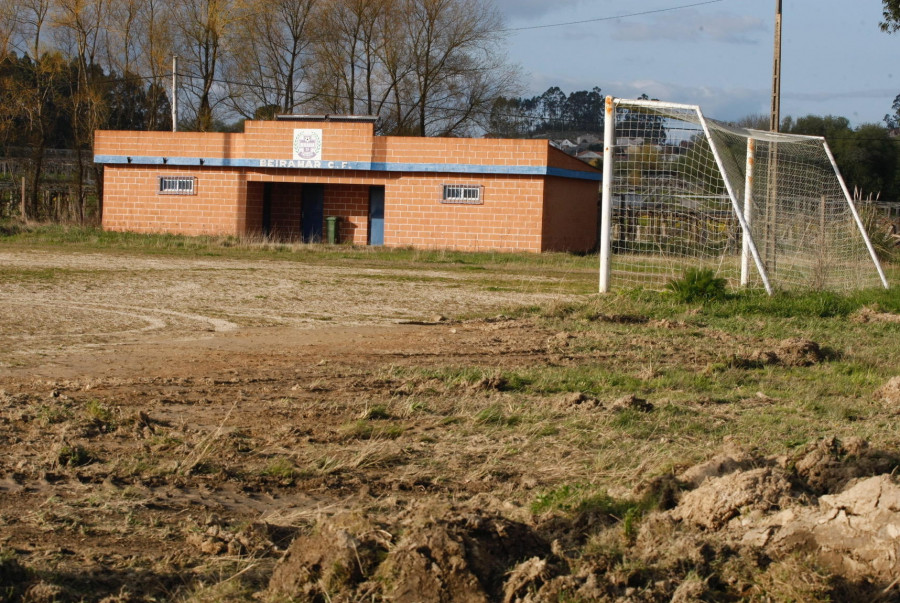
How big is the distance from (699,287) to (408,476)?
367 inches

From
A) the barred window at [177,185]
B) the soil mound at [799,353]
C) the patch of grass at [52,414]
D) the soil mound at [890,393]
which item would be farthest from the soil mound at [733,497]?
the barred window at [177,185]

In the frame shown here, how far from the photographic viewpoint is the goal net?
50.9 ft

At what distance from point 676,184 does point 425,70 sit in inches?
1135

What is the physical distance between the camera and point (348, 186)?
3231 centimetres

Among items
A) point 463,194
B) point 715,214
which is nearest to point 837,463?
point 715,214

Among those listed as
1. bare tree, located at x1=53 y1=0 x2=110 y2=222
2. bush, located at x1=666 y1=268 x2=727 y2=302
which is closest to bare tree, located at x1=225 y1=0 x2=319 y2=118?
bare tree, located at x1=53 y1=0 x2=110 y2=222

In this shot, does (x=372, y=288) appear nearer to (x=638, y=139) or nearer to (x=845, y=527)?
(x=638, y=139)

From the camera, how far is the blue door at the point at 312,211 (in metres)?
33.0

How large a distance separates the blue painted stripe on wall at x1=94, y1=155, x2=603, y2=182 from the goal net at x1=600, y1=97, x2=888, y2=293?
34.8 feet

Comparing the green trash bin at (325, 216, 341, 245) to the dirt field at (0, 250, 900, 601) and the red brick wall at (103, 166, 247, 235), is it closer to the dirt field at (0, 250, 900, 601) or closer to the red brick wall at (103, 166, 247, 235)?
the red brick wall at (103, 166, 247, 235)

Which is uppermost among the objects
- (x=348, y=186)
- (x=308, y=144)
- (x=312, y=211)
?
(x=308, y=144)

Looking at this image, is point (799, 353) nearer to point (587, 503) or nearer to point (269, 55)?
point (587, 503)

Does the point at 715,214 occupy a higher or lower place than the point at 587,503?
higher

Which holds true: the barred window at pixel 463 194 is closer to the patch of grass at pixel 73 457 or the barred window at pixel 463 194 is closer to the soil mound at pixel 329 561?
the patch of grass at pixel 73 457
